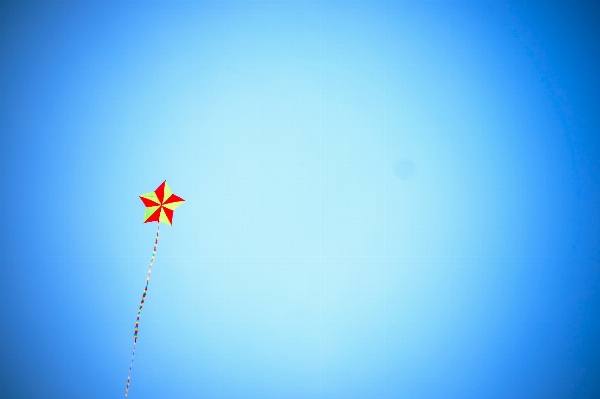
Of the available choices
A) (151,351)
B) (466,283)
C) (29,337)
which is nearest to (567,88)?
(466,283)

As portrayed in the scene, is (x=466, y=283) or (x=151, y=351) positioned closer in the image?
(x=151, y=351)

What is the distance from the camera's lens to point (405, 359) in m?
2.77

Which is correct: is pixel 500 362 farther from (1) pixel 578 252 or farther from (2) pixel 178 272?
(2) pixel 178 272

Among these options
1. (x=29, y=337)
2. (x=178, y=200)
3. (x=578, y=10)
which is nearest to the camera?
(x=178, y=200)

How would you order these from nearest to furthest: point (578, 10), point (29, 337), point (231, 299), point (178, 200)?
point (178, 200)
point (29, 337)
point (231, 299)
point (578, 10)

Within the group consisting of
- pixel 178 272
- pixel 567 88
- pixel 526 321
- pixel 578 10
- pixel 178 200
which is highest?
pixel 578 10

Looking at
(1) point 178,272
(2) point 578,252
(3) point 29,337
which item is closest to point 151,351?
(1) point 178,272

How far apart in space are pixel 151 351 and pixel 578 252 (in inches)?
164

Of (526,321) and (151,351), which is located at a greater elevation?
(526,321)

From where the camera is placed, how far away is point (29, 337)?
251 cm

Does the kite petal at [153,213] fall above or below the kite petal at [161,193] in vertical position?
below

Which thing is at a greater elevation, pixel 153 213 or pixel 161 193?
pixel 161 193

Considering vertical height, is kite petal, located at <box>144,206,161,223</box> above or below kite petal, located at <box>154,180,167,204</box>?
below

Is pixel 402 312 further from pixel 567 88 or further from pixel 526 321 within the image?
pixel 567 88
